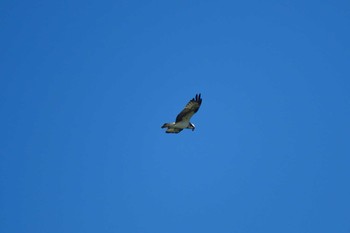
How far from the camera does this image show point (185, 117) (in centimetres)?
6644

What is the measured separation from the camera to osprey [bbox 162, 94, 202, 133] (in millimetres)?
65562

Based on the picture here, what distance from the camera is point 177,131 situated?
222 ft

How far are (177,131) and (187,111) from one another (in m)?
2.18

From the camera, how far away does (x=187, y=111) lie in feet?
217

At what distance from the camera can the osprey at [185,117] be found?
215ft
